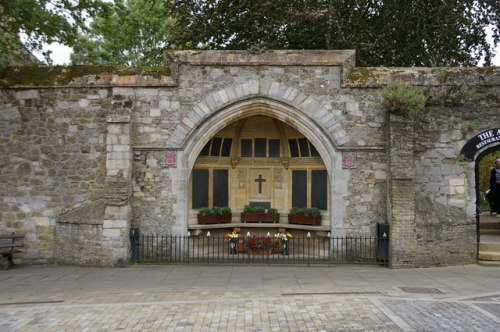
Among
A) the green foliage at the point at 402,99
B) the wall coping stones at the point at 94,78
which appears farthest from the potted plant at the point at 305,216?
the wall coping stones at the point at 94,78

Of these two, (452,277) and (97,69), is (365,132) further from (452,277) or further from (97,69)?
(97,69)

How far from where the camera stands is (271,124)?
13.7 m

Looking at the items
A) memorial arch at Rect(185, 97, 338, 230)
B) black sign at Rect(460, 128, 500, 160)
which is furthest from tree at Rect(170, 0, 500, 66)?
black sign at Rect(460, 128, 500, 160)

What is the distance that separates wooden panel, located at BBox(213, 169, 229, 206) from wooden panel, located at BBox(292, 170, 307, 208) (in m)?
1.84

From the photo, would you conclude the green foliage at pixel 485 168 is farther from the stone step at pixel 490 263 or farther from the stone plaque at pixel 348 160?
the stone plaque at pixel 348 160

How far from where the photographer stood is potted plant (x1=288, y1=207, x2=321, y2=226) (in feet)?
42.0

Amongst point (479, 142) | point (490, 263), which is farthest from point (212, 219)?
point (479, 142)

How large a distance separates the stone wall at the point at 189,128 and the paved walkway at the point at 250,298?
154cm

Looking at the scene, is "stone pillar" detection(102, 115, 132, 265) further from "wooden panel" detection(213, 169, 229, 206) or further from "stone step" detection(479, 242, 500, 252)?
"stone step" detection(479, 242, 500, 252)

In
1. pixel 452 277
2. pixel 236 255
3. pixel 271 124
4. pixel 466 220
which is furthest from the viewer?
pixel 271 124

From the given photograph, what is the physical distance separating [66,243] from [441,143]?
29.9ft

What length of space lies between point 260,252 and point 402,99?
5.10 m

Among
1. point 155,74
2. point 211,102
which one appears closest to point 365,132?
point 211,102

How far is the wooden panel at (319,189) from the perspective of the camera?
13.3 metres
